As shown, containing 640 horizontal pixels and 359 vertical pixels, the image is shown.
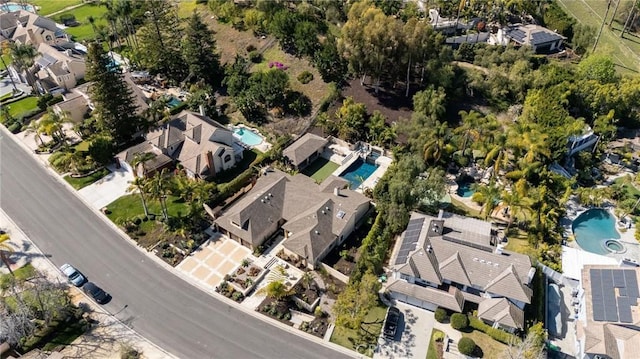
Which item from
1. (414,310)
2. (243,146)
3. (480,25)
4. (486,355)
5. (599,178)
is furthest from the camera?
(480,25)

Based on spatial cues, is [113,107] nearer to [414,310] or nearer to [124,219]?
[124,219]

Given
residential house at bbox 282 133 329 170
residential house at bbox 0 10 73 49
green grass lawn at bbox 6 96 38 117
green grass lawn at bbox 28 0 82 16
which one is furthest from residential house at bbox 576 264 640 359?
green grass lawn at bbox 28 0 82 16

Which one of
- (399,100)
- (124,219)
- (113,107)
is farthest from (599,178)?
(113,107)

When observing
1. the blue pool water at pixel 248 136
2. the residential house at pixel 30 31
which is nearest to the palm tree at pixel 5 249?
the blue pool water at pixel 248 136

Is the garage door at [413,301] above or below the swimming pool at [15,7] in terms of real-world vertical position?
below

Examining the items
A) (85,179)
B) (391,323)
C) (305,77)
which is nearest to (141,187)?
(85,179)

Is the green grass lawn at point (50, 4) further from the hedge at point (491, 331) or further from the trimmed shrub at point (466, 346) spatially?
the trimmed shrub at point (466, 346)
